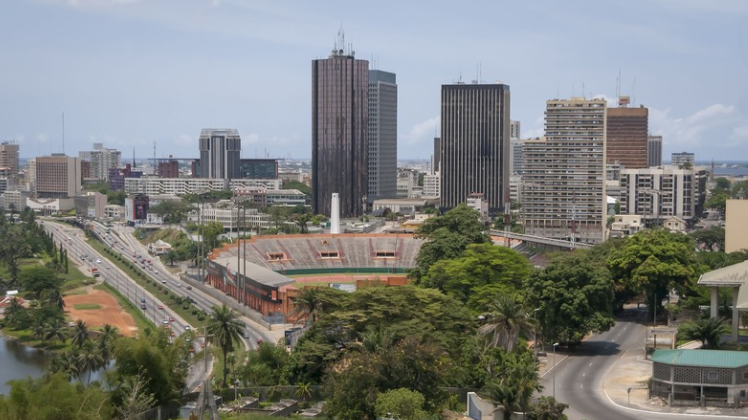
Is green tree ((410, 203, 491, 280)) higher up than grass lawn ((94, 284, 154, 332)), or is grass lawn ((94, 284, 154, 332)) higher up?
green tree ((410, 203, 491, 280))

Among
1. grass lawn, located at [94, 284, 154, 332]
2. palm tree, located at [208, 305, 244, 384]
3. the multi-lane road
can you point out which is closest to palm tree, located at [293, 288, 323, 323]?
palm tree, located at [208, 305, 244, 384]

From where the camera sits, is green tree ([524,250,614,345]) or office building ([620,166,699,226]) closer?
green tree ([524,250,614,345])

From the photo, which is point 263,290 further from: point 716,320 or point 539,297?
point 716,320

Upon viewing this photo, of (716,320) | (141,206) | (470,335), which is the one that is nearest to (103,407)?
(470,335)

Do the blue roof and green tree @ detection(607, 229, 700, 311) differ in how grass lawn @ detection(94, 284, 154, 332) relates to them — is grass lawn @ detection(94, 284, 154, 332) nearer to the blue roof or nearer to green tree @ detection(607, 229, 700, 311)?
green tree @ detection(607, 229, 700, 311)

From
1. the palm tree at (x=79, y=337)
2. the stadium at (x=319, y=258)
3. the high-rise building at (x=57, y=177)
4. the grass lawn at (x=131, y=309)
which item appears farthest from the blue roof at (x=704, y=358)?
the high-rise building at (x=57, y=177)

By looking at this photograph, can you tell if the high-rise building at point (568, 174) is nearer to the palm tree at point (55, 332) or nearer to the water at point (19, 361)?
the palm tree at point (55, 332)
